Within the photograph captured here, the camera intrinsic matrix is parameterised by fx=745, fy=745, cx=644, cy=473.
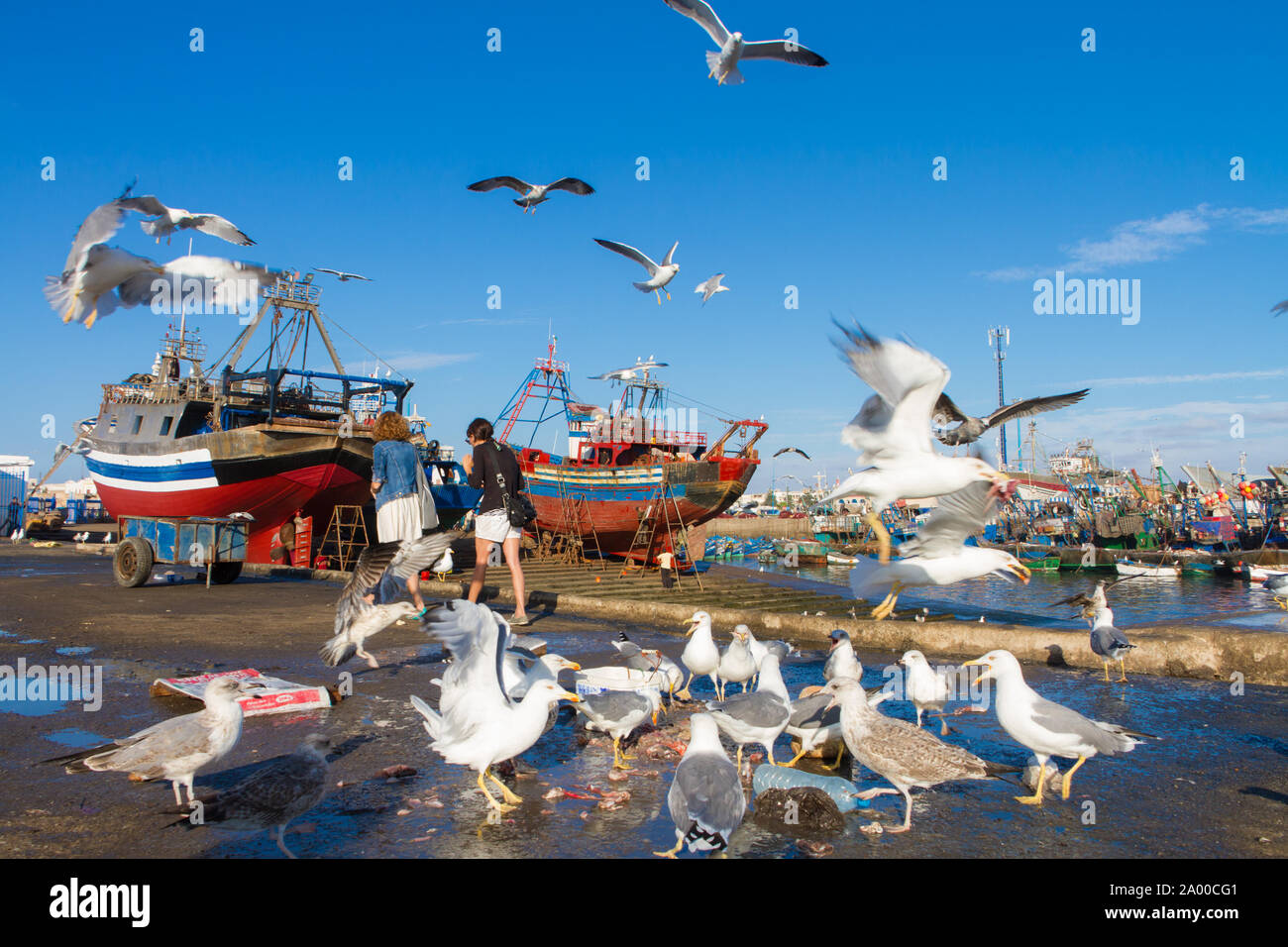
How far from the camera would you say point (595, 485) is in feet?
77.2

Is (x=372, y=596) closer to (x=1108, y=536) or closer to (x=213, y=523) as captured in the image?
(x=213, y=523)

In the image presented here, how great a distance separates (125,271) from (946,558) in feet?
29.4

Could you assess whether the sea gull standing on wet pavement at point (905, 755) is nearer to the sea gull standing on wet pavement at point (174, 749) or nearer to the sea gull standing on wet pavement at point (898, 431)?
the sea gull standing on wet pavement at point (898, 431)

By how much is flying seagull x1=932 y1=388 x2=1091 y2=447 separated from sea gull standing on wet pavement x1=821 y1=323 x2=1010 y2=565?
4.07 feet

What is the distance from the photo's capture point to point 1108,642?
6840 mm

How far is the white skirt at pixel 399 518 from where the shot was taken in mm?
7285

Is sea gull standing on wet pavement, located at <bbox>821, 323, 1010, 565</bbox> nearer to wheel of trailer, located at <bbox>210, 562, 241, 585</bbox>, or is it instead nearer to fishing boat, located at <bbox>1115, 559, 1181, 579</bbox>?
wheel of trailer, located at <bbox>210, 562, 241, 585</bbox>

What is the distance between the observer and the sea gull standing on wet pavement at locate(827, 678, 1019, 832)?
3637mm

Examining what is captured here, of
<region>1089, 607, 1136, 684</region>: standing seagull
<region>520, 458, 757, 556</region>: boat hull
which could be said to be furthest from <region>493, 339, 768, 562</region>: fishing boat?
<region>1089, 607, 1136, 684</region>: standing seagull

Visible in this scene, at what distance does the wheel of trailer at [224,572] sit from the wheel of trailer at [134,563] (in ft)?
A: 2.92

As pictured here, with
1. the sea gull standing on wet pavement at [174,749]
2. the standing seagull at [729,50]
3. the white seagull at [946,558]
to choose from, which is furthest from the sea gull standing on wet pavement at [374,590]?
the standing seagull at [729,50]

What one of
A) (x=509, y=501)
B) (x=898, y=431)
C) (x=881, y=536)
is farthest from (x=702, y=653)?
(x=509, y=501)
